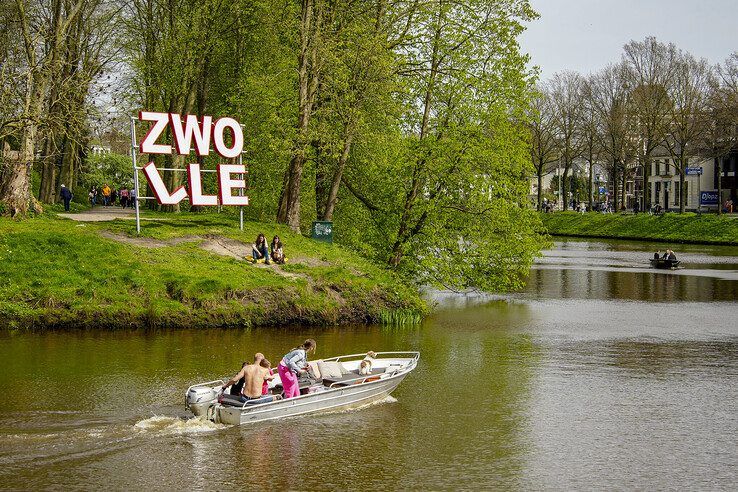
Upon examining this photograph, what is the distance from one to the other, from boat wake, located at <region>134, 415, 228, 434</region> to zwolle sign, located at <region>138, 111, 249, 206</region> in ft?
66.5

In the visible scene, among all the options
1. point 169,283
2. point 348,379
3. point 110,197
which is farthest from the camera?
point 110,197

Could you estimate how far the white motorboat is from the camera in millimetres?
21984

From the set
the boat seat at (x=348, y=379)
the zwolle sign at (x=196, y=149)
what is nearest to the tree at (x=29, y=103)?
the zwolle sign at (x=196, y=149)

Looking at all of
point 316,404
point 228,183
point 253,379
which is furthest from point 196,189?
point 253,379

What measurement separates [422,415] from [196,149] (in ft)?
76.5

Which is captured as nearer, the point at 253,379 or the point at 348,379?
the point at 253,379

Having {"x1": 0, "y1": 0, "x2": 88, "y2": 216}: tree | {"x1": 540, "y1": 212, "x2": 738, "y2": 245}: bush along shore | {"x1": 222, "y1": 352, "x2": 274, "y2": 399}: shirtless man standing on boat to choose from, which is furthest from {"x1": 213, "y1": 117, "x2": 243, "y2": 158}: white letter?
{"x1": 540, "y1": 212, "x2": 738, "y2": 245}: bush along shore

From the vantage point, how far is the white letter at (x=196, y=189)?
138 feet

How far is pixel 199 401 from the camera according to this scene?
22.1 meters

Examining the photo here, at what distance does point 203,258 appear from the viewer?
4050 centimetres

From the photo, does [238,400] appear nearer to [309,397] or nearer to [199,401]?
[199,401]

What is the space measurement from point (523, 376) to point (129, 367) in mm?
12425

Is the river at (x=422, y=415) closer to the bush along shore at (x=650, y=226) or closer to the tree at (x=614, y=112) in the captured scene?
the bush along shore at (x=650, y=226)

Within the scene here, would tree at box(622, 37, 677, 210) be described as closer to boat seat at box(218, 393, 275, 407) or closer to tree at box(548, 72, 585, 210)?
tree at box(548, 72, 585, 210)
